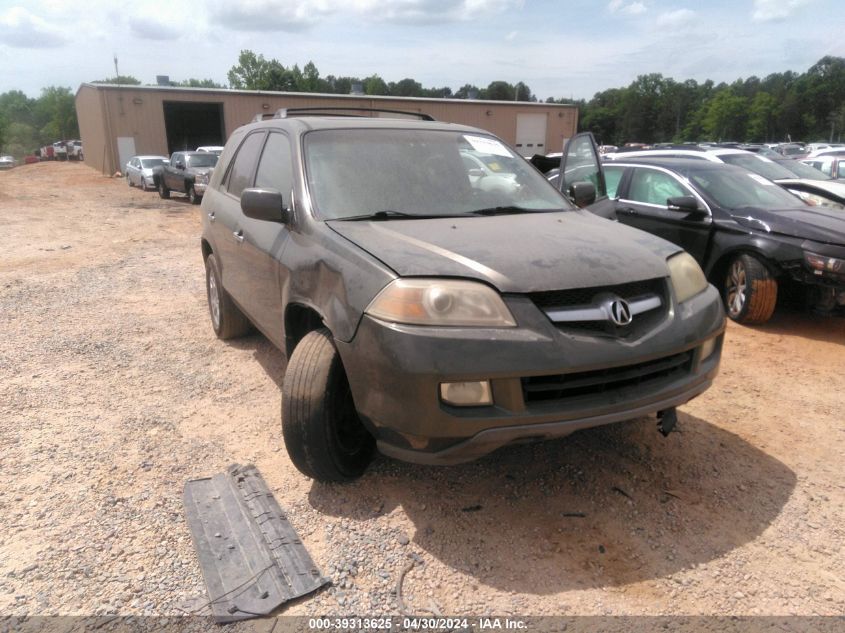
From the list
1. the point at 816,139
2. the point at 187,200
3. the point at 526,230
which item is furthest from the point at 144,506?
the point at 816,139

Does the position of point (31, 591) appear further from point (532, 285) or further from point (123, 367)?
point (123, 367)

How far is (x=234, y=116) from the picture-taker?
33.9m

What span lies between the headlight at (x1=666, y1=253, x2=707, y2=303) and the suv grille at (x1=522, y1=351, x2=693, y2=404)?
298 mm

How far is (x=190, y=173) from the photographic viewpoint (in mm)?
18984

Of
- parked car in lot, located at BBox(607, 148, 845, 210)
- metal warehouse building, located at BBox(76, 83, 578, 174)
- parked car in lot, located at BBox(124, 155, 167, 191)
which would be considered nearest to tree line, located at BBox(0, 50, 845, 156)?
metal warehouse building, located at BBox(76, 83, 578, 174)

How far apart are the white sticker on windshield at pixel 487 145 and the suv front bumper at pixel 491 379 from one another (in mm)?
1864

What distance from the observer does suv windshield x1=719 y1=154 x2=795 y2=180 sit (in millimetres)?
9266

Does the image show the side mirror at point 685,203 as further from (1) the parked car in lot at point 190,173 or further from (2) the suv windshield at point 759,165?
(1) the parked car in lot at point 190,173

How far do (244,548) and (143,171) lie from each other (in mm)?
25383

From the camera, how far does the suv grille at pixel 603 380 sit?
2420mm

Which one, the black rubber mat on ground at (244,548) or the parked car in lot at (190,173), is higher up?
the parked car in lot at (190,173)

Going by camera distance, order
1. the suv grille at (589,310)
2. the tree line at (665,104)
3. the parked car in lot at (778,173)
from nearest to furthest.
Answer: the suv grille at (589,310)
the parked car in lot at (778,173)
the tree line at (665,104)

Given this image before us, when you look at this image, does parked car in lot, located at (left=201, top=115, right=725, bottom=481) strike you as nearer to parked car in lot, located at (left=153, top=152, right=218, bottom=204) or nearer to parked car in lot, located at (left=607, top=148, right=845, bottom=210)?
parked car in lot, located at (left=607, top=148, right=845, bottom=210)

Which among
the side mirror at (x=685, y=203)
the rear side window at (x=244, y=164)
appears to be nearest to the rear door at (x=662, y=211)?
the side mirror at (x=685, y=203)
